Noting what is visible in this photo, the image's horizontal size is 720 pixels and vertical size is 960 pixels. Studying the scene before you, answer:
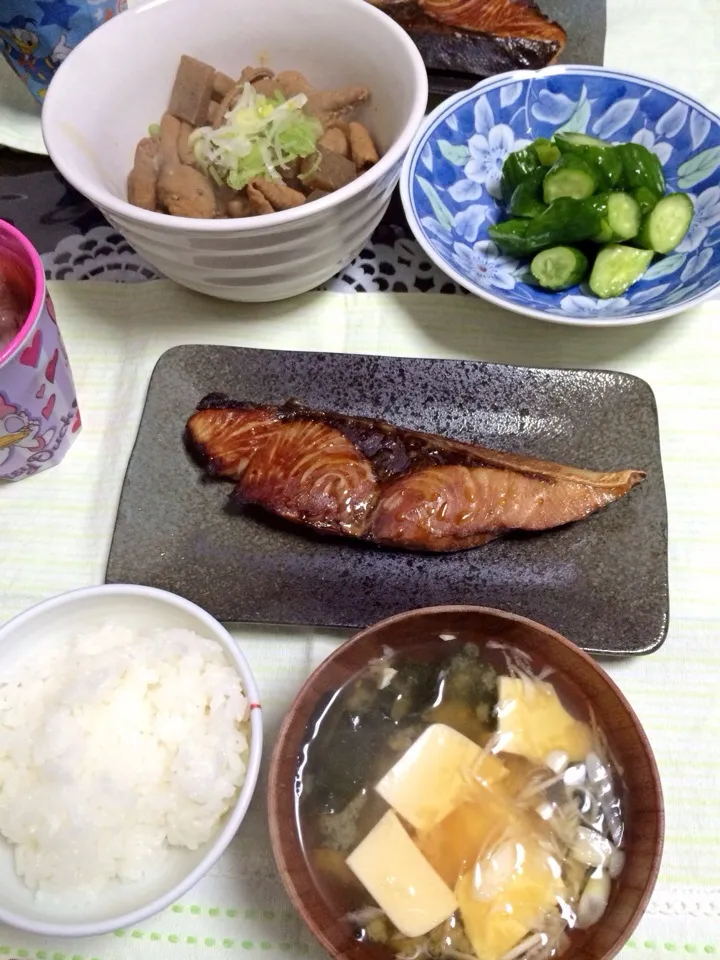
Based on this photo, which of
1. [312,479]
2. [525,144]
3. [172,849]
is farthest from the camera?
[525,144]

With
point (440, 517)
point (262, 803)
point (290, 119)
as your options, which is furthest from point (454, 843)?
point (290, 119)

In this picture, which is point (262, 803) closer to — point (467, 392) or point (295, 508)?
point (295, 508)

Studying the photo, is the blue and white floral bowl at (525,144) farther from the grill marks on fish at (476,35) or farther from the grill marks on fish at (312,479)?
the grill marks on fish at (312,479)

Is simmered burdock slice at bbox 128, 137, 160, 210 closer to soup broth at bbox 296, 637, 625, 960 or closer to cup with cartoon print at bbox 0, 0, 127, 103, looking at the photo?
cup with cartoon print at bbox 0, 0, 127, 103

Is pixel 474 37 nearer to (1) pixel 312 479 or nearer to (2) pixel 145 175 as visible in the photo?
Result: (2) pixel 145 175

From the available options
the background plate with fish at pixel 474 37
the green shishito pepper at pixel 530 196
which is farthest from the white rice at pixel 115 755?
the background plate with fish at pixel 474 37

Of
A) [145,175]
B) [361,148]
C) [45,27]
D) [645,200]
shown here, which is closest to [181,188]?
[145,175]
